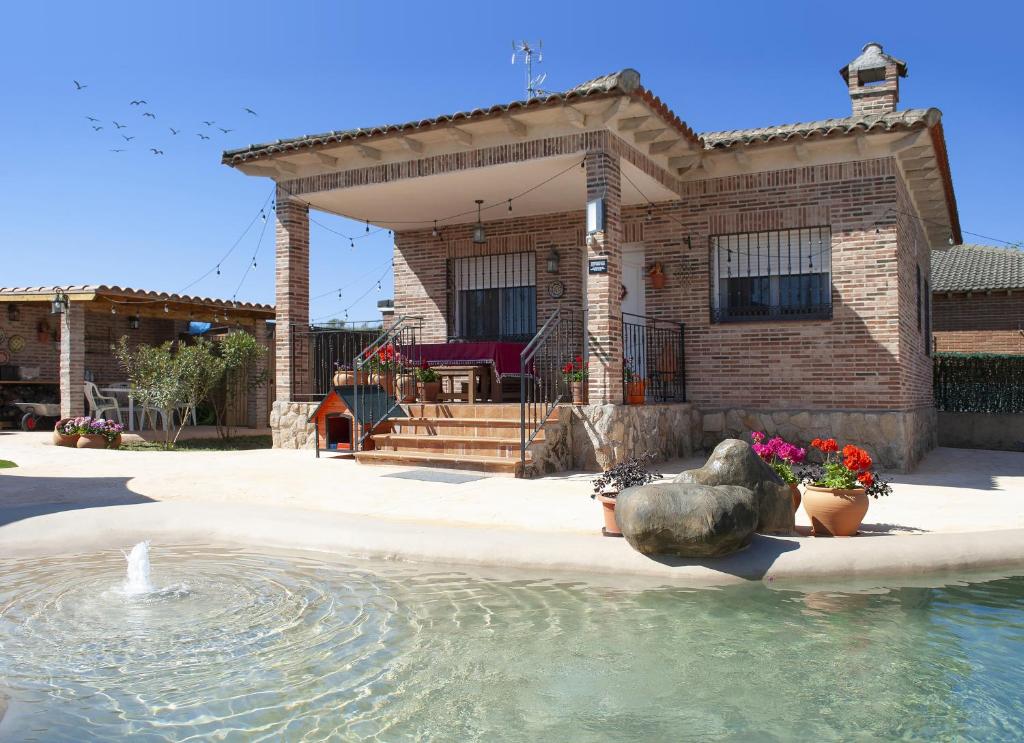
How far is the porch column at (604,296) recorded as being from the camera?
888 cm

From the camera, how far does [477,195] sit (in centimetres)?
1109

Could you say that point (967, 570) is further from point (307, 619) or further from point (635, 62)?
point (635, 62)

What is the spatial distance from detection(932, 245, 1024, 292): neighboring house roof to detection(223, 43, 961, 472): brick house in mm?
7645

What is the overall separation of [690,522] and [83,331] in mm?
14032

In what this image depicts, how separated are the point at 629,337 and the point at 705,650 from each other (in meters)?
7.21

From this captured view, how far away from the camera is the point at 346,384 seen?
10.6 metres

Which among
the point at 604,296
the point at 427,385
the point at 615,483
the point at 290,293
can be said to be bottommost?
the point at 615,483

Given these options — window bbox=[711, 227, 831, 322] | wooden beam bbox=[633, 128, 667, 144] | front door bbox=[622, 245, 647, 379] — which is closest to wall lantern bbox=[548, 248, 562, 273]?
front door bbox=[622, 245, 647, 379]

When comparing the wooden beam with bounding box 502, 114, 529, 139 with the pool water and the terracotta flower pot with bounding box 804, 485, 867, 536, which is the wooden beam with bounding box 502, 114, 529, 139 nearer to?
the terracotta flower pot with bounding box 804, 485, 867, 536

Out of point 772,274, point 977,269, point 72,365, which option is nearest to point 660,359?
point 772,274

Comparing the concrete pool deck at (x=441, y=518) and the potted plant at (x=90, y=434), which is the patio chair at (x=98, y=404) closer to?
the potted plant at (x=90, y=434)

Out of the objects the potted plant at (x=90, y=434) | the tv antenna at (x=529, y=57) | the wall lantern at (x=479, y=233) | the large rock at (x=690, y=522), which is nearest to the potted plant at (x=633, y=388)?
the wall lantern at (x=479, y=233)

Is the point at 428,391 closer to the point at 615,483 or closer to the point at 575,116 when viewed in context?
the point at 575,116

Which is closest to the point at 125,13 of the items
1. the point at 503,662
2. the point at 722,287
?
the point at 722,287
